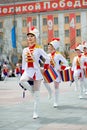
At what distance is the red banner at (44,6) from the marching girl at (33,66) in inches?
2124

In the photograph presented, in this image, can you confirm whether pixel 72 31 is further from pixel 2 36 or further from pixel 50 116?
pixel 50 116

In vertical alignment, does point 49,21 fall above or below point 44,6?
below

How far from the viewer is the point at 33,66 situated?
28.8 ft

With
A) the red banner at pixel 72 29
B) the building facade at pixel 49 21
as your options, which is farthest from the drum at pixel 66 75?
the red banner at pixel 72 29

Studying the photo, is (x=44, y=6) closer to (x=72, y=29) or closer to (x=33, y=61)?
(x=72, y=29)

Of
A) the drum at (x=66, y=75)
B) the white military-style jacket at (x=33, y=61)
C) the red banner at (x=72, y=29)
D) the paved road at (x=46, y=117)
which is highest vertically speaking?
the red banner at (x=72, y=29)

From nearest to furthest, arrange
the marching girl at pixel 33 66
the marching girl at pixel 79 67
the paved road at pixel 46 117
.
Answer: the paved road at pixel 46 117 < the marching girl at pixel 33 66 < the marching girl at pixel 79 67

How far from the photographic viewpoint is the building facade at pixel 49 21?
6262 centimetres

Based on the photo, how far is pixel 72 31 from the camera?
63.7 meters

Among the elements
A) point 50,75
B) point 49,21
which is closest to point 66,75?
point 50,75

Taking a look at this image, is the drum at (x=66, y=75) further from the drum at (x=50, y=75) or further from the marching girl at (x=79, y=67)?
the marching girl at (x=79, y=67)

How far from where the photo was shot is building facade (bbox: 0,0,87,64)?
62625mm

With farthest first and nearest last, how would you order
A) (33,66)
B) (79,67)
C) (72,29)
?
(72,29)
(79,67)
(33,66)

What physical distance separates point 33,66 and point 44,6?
56.3 m
